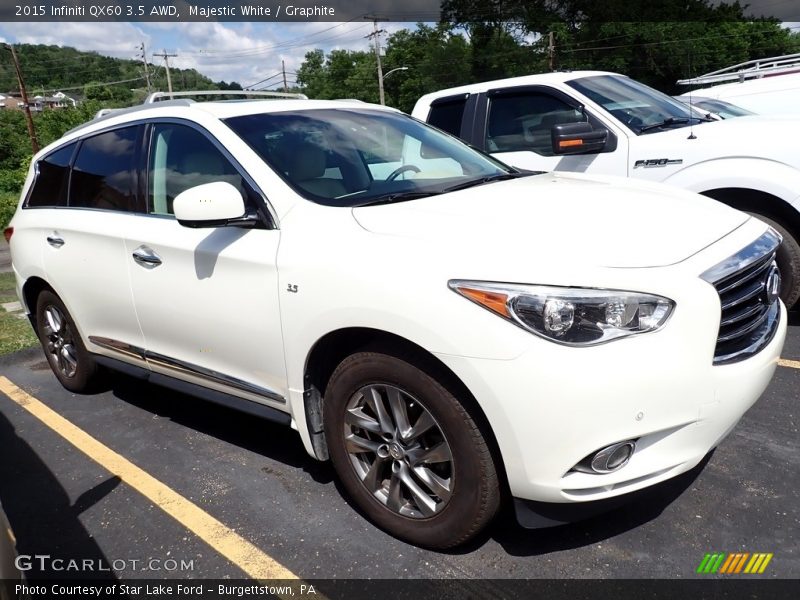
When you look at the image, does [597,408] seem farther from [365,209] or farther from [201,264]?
[201,264]

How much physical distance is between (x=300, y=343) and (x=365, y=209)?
1.99 feet

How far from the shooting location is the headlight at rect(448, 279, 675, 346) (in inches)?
80.8

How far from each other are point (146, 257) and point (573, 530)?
7.81 ft

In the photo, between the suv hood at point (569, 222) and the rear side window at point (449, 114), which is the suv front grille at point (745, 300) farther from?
the rear side window at point (449, 114)

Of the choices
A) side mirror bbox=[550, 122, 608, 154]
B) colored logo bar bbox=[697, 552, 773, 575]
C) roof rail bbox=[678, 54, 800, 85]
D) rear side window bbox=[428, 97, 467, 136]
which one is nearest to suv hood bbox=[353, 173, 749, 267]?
colored logo bar bbox=[697, 552, 773, 575]

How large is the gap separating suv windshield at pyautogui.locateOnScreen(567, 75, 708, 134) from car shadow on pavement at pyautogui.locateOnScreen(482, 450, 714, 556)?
3373mm

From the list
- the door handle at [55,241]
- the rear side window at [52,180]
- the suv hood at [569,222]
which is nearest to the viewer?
the suv hood at [569,222]

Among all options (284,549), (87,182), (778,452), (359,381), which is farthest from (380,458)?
(87,182)

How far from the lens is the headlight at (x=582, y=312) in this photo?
205 centimetres

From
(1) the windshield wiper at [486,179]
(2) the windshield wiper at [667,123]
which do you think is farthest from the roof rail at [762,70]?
(1) the windshield wiper at [486,179]

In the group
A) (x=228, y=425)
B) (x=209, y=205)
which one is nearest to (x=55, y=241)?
(x=228, y=425)

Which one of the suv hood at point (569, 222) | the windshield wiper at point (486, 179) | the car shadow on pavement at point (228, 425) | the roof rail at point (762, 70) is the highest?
the roof rail at point (762, 70)

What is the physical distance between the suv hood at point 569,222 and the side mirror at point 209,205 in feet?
1.67

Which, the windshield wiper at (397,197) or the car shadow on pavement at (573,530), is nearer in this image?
the car shadow on pavement at (573,530)
